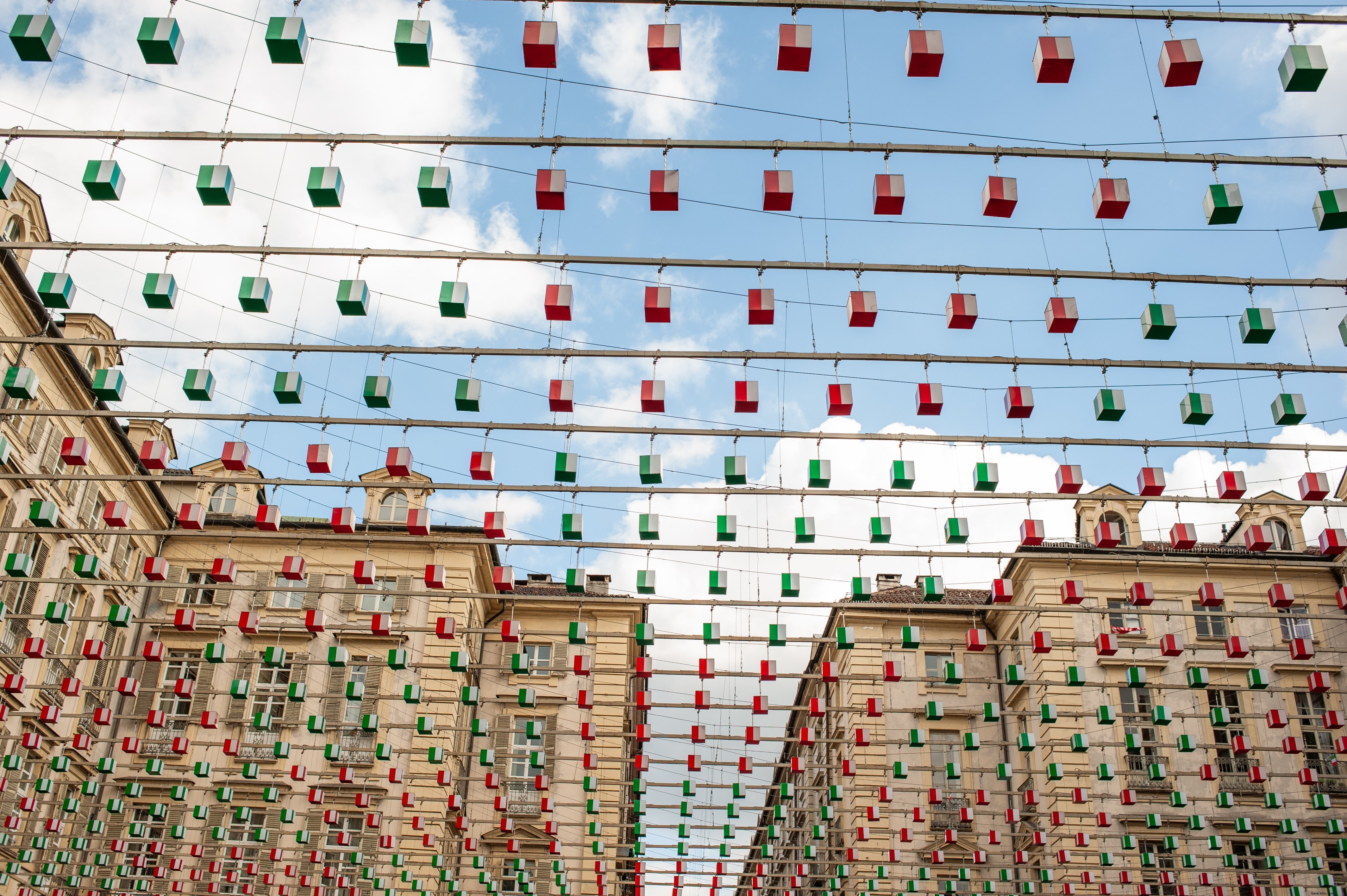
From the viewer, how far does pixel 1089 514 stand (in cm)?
3756

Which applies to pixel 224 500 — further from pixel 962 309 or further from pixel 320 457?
pixel 962 309

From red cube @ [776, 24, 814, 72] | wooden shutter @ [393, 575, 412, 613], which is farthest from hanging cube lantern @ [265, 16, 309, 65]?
wooden shutter @ [393, 575, 412, 613]

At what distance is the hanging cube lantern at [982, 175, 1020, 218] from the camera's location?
12180 mm

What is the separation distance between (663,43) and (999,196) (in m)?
3.71

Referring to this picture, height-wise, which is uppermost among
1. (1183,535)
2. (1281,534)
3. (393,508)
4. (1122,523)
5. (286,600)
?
(1281,534)

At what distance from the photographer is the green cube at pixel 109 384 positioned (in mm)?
15117

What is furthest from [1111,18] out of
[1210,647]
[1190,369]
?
[1210,647]

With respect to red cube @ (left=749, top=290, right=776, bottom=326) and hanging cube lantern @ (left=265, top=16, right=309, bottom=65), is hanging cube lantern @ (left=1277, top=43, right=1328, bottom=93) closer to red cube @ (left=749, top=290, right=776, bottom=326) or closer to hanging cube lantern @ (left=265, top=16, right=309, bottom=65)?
red cube @ (left=749, top=290, right=776, bottom=326)

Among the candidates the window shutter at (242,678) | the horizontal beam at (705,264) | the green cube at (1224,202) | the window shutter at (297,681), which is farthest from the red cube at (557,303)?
the window shutter at (242,678)

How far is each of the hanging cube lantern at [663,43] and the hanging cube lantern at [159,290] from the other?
6071mm

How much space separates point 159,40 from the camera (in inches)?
429

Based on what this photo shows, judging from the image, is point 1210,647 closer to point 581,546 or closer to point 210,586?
point 581,546

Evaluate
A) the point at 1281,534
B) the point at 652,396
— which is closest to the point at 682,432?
the point at 652,396

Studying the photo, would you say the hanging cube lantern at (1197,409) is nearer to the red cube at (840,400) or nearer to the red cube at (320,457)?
the red cube at (840,400)
